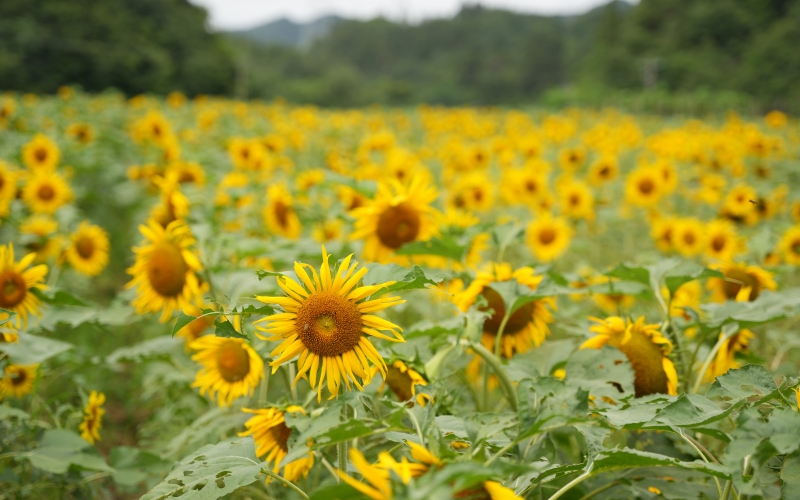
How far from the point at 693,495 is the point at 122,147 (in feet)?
23.3

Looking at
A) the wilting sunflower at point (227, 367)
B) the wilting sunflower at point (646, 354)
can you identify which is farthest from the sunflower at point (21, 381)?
the wilting sunflower at point (646, 354)

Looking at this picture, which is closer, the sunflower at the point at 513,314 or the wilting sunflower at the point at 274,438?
the wilting sunflower at the point at 274,438

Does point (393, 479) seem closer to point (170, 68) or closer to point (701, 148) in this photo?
point (701, 148)

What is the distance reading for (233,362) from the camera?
1.62 meters

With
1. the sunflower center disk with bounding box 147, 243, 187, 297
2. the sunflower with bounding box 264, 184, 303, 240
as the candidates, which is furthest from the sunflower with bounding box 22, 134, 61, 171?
the sunflower center disk with bounding box 147, 243, 187, 297

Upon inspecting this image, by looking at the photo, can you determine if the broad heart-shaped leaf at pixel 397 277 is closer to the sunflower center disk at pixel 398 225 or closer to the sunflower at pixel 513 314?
the sunflower at pixel 513 314

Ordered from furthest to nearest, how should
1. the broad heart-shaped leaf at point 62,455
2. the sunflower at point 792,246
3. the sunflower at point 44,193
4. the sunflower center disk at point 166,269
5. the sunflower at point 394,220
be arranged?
the sunflower at point 44,193 < the sunflower at point 792,246 < the sunflower at point 394,220 < the sunflower center disk at point 166,269 < the broad heart-shaped leaf at point 62,455

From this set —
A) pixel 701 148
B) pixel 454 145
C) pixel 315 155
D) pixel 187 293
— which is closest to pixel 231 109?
pixel 315 155

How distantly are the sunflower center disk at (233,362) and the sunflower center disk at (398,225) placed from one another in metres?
0.76

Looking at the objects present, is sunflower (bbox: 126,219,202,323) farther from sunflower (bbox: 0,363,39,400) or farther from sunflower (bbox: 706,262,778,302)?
sunflower (bbox: 706,262,778,302)

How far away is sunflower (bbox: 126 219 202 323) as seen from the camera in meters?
1.85

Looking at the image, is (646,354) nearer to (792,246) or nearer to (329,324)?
(329,324)

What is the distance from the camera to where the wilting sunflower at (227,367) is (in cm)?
162

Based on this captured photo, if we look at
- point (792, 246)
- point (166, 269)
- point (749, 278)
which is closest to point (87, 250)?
point (166, 269)
